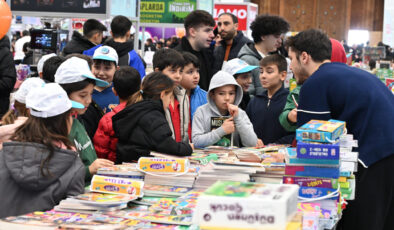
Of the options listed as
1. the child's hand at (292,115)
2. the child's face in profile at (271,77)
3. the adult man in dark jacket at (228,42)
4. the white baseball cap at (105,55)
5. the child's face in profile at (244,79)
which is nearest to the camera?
the child's hand at (292,115)

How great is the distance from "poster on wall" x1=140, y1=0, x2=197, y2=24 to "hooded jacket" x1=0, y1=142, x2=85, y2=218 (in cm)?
612

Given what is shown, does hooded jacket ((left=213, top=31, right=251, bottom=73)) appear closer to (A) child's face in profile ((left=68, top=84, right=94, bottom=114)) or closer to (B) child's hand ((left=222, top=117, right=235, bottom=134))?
(B) child's hand ((left=222, top=117, right=235, bottom=134))

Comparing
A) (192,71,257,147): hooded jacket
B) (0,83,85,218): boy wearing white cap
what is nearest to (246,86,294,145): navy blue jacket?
(192,71,257,147): hooded jacket

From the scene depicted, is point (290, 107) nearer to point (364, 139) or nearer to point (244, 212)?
point (364, 139)

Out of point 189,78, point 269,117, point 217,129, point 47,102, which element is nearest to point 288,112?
point 269,117

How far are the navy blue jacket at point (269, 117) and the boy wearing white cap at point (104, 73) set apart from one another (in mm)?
1204

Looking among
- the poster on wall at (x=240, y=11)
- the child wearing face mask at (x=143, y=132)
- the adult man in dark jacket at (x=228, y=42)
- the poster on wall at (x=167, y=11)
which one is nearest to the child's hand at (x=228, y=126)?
the child wearing face mask at (x=143, y=132)

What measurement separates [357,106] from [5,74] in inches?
147

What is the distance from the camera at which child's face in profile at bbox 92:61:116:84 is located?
518 cm

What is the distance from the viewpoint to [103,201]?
288 centimetres

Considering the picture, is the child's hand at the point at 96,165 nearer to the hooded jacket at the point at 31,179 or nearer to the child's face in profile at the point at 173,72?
the hooded jacket at the point at 31,179

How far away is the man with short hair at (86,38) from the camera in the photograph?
691cm

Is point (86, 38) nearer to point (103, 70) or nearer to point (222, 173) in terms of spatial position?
point (103, 70)

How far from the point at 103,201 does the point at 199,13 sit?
3.51 m
